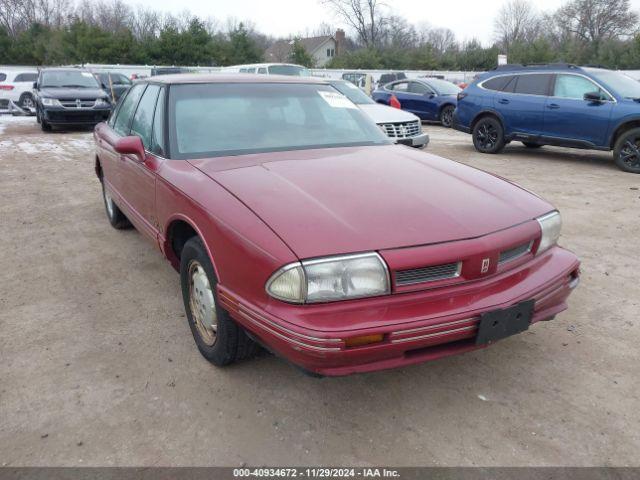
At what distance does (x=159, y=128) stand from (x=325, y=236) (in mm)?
1758

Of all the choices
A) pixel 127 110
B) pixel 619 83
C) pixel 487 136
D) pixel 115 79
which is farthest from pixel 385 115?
pixel 115 79

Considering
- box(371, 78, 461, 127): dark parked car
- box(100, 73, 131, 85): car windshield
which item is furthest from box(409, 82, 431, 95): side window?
box(100, 73, 131, 85): car windshield

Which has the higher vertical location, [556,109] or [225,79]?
[225,79]

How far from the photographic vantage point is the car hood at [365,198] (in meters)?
2.25

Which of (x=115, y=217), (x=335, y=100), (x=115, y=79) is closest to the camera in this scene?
(x=335, y=100)

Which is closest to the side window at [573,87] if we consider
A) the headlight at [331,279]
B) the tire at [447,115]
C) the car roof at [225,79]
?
the tire at [447,115]

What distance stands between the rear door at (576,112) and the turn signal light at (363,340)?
8.04 meters

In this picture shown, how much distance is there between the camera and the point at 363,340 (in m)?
2.09

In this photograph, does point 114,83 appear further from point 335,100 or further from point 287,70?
point 335,100

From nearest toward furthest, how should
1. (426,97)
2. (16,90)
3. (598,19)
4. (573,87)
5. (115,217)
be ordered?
(115,217) → (573,87) → (426,97) → (16,90) → (598,19)

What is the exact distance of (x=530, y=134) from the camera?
9.58m

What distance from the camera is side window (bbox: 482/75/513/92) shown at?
1007 centimetres

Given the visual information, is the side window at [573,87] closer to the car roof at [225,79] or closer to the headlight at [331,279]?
the car roof at [225,79]

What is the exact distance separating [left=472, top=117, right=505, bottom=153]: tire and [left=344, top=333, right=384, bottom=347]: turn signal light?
29.4 feet
